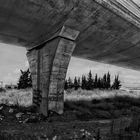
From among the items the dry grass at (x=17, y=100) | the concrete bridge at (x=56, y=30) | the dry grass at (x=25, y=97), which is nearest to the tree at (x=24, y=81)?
the dry grass at (x=25, y=97)

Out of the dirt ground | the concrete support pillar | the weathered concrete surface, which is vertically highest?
the weathered concrete surface

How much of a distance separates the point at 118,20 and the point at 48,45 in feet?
16.0

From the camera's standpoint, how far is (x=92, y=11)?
11758mm

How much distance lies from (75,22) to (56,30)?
134 centimetres

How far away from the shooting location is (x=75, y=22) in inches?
488

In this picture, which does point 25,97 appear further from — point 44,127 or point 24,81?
point 24,81

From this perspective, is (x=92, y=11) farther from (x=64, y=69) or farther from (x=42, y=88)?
(x=42, y=88)

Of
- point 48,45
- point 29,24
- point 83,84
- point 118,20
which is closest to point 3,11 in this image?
point 29,24

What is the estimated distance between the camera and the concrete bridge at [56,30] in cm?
1091

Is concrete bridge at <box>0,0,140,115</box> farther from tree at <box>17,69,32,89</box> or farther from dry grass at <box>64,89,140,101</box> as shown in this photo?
tree at <box>17,69,32,89</box>

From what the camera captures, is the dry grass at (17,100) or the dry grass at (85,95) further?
the dry grass at (85,95)

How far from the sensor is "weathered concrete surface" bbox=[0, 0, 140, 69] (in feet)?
34.9

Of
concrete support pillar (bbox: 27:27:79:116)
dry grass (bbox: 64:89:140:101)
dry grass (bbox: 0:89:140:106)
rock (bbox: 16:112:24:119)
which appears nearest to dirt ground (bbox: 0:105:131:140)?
rock (bbox: 16:112:24:119)

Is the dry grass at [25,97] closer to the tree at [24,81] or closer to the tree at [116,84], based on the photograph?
the tree at [24,81]
